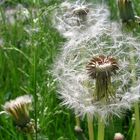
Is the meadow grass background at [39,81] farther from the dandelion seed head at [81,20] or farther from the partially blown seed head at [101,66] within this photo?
the partially blown seed head at [101,66]

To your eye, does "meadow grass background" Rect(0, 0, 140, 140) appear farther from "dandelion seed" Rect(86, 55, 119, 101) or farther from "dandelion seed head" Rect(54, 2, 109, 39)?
"dandelion seed" Rect(86, 55, 119, 101)

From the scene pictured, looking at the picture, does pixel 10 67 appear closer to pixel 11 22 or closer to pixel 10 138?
pixel 10 138

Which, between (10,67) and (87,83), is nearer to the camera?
(87,83)

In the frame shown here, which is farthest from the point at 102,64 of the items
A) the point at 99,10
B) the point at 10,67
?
the point at 10,67

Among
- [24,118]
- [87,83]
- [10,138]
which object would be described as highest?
[87,83]

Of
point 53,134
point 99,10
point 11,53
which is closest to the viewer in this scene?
point 99,10

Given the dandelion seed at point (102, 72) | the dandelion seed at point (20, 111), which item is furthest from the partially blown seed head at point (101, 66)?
the dandelion seed at point (20, 111)
